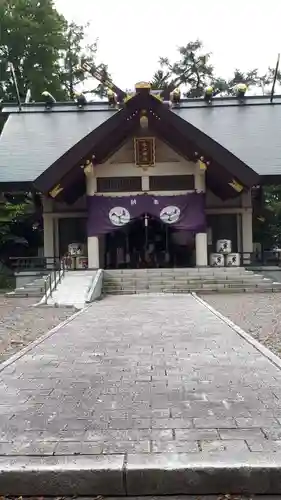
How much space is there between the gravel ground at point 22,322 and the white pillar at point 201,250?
748 centimetres

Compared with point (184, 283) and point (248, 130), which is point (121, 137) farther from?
point (248, 130)

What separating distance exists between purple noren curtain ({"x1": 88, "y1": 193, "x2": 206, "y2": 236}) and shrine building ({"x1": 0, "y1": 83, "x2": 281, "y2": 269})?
0.13 feet

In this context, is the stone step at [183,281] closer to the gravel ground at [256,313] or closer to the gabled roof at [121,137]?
the gravel ground at [256,313]

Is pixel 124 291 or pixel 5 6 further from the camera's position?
pixel 5 6

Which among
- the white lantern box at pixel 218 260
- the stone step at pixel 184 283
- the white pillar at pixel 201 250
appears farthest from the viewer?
the white lantern box at pixel 218 260

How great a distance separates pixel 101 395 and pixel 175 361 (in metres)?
1.69

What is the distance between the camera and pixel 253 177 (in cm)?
1936

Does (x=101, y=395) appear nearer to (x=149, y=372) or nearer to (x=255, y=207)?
(x=149, y=372)

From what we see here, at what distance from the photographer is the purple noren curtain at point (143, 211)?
2077 centimetres

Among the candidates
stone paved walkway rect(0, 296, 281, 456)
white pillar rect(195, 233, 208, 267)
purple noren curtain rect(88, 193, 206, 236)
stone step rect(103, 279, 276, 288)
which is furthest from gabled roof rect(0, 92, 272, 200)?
stone paved walkway rect(0, 296, 281, 456)

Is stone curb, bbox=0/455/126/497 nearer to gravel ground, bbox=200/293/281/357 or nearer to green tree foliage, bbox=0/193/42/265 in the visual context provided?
gravel ground, bbox=200/293/281/357

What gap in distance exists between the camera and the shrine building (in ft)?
64.5

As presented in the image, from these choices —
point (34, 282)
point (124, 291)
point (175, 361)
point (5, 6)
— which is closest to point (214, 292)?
point (124, 291)

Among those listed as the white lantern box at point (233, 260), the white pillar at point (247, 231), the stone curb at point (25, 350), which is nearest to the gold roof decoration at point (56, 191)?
the white lantern box at point (233, 260)
